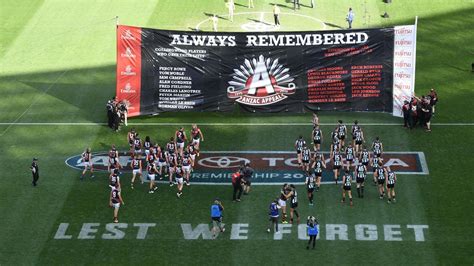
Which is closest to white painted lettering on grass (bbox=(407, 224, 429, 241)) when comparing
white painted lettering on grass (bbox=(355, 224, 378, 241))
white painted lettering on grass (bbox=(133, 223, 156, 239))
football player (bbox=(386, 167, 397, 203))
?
white painted lettering on grass (bbox=(355, 224, 378, 241))

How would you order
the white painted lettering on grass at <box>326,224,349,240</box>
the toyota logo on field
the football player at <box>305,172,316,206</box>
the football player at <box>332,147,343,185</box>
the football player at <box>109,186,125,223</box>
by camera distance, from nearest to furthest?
the white painted lettering on grass at <box>326,224,349,240</box>, the football player at <box>109,186,125,223</box>, the football player at <box>305,172,316,206</box>, the football player at <box>332,147,343,185</box>, the toyota logo on field

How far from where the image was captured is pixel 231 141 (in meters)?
53.2

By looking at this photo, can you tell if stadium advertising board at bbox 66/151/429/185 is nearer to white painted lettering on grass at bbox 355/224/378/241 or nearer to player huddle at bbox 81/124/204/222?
player huddle at bbox 81/124/204/222

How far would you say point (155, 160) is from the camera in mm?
48875

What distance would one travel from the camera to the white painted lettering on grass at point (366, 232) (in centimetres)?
4343

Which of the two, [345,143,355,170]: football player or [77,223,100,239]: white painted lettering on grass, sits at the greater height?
[345,143,355,170]: football player

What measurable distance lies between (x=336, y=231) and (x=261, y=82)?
13957mm

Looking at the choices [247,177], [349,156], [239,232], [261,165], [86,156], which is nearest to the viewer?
[239,232]

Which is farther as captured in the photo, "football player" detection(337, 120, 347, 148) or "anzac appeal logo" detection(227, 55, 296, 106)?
"anzac appeal logo" detection(227, 55, 296, 106)

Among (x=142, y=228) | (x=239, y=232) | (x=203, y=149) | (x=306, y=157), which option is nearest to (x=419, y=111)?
(x=306, y=157)

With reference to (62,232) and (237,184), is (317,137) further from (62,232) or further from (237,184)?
(62,232)

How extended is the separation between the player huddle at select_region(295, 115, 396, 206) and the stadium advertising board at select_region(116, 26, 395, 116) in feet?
9.69

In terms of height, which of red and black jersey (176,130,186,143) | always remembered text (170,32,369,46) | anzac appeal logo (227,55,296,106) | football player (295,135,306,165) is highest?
always remembered text (170,32,369,46)

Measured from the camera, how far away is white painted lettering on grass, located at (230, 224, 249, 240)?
43781 mm
